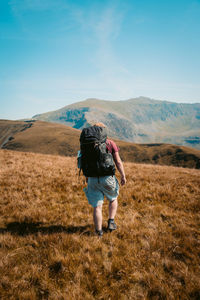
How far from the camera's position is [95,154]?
368cm

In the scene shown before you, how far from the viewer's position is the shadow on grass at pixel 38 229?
4.00 m

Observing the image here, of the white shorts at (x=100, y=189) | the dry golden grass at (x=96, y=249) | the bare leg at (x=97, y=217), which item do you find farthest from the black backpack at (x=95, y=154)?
the dry golden grass at (x=96, y=249)

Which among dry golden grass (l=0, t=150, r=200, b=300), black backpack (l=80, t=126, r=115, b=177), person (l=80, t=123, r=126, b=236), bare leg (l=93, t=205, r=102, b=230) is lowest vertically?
dry golden grass (l=0, t=150, r=200, b=300)

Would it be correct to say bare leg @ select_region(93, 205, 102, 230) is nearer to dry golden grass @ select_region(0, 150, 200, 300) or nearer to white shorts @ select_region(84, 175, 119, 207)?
white shorts @ select_region(84, 175, 119, 207)

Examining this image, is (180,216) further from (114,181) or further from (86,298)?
(86,298)

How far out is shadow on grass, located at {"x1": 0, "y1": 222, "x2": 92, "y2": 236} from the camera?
3996 millimetres

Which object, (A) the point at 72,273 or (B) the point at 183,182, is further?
(B) the point at 183,182

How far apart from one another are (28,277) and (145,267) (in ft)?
6.76

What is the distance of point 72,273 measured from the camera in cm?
274

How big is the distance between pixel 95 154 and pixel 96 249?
205 centimetres

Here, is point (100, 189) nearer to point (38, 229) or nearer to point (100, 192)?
point (100, 192)

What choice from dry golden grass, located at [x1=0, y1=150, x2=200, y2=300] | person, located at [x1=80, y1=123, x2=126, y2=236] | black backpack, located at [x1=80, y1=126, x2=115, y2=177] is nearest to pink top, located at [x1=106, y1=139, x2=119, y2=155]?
person, located at [x1=80, y1=123, x2=126, y2=236]

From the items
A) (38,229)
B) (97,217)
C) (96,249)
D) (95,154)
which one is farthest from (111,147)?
(38,229)

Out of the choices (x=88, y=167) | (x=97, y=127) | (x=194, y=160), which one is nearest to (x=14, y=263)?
(x=88, y=167)
